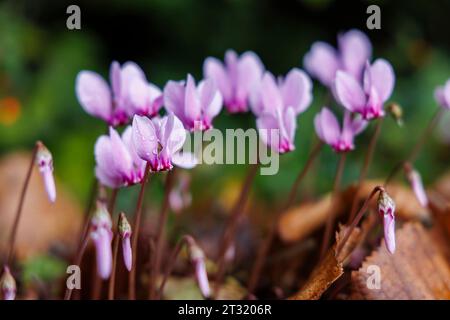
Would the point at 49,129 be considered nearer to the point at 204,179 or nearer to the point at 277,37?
the point at 204,179

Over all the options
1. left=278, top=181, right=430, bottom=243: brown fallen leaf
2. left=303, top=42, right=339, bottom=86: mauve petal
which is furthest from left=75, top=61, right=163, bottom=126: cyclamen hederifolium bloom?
left=278, top=181, right=430, bottom=243: brown fallen leaf

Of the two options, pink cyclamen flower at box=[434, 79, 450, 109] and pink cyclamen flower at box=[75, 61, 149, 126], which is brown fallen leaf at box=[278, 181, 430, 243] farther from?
pink cyclamen flower at box=[75, 61, 149, 126]

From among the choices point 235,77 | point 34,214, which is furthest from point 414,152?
point 34,214

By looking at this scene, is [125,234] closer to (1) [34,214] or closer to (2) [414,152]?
(2) [414,152]

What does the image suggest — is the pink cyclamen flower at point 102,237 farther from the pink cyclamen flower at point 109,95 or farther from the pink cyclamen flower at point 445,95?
the pink cyclamen flower at point 445,95

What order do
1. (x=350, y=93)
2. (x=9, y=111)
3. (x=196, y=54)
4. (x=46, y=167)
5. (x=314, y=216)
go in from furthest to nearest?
(x=196, y=54), (x=9, y=111), (x=314, y=216), (x=350, y=93), (x=46, y=167)
